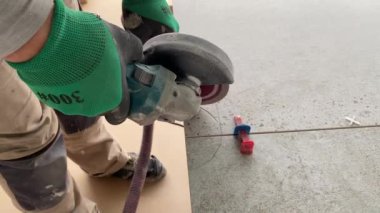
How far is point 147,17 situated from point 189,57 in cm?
19

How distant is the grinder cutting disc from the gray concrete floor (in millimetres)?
596

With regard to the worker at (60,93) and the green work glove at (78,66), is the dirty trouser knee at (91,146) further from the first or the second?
the green work glove at (78,66)

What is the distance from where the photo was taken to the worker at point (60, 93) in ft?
1.33

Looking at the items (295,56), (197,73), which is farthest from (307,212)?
(295,56)

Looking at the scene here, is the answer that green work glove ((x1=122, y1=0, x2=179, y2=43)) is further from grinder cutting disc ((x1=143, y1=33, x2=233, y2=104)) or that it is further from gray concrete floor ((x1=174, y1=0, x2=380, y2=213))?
gray concrete floor ((x1=174, y1=0, x2=380, y2=213))

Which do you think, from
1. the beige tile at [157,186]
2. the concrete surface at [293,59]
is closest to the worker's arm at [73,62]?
the beige tile at [157,186]

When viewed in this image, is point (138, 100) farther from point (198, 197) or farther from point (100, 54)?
point (198, 197)

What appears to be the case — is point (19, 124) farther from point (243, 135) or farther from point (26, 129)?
point (243, 135)

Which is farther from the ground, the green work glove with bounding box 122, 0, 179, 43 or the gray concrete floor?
the green work glove with bounding box 122, 0, 179, 43

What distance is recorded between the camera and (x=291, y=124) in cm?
130

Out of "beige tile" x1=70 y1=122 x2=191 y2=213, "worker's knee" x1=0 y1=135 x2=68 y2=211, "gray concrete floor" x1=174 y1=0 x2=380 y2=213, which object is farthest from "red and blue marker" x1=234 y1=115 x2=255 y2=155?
"worker's knee" x1=0 y1=135 x2=68 y2=211

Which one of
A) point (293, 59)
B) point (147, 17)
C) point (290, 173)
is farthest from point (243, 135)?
point (147, 17)

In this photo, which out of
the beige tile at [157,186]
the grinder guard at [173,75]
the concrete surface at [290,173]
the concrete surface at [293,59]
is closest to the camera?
the grinder guard at [173,75]

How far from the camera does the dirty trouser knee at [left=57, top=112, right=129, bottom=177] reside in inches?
33.6
